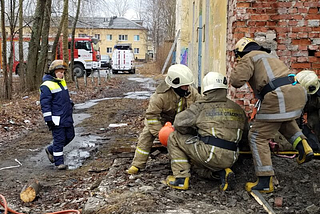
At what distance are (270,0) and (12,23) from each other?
36.9ft

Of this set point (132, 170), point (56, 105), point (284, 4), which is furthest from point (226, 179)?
point (56, 105)

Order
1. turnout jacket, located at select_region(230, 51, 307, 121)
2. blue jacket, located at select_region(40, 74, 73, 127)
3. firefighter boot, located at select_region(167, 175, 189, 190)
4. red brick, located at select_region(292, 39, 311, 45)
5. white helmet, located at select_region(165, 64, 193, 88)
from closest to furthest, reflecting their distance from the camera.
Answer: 1. turnout jacket, located at select_region(230, 51, 307, 121)
2. firefighter boot, located at select_region(167, 175, 189, 190)
3. white helmet, located at select_region(165, 64, 193, 88)
4. red brick, located at select_region(292, 39, 311, 45)
5. blue jacket, located at select_region(40, 74, 73, 127)

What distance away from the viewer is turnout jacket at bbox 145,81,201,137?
197 inches

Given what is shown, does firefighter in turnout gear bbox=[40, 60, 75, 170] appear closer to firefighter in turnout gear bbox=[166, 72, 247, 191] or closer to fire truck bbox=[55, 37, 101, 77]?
firefighter in turnout gear bbox=[166, 72, 247, 191]

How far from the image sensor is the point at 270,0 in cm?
593

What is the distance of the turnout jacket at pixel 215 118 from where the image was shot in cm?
442

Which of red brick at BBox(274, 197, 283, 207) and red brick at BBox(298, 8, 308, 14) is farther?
red brick at BBox(298, 8, 308, 14)

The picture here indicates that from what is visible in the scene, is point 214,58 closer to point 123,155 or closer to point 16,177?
point 123,155

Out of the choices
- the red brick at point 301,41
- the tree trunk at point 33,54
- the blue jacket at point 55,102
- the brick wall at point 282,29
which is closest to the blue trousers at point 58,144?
the blue jacket at point 55,102

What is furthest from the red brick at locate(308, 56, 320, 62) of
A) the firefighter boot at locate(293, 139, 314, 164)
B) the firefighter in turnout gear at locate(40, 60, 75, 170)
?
the firefighter in turnout gear at locate(40, 60, 75, 170)

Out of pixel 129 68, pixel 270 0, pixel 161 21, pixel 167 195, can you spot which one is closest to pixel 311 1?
pixel 270 0

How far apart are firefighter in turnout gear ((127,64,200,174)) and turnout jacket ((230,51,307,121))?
2.56ft

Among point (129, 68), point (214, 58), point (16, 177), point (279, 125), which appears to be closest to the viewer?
point (279, 125)

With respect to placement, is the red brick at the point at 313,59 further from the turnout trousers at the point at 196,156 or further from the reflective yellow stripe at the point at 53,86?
the reflective yellow stripe at the point at 53,86
